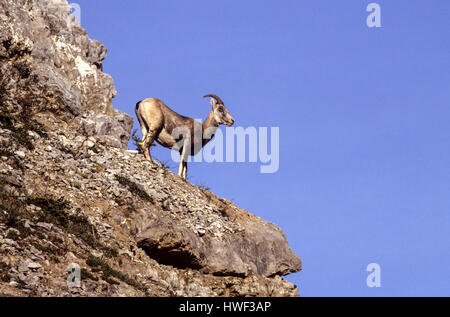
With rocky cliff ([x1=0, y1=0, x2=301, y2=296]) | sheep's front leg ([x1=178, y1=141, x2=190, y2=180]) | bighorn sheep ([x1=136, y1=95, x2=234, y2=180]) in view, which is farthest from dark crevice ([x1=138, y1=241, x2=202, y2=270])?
sheep's front leg ([x1=178, y1=141, x2=190, y2=180])

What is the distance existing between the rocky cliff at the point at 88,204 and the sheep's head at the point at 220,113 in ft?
11.2

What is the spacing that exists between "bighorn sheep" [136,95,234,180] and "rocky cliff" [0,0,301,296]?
1.14m

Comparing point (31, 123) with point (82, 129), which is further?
point (82, 129)

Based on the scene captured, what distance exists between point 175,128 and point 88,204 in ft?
25.9

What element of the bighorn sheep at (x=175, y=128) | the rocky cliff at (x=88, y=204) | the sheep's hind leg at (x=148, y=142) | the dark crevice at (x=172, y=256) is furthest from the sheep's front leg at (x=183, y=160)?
the dark crevice at (x=172, y=256)

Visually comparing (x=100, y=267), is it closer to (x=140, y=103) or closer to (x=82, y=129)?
(x=82, y=129)

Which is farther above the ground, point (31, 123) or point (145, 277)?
point (31, 123)

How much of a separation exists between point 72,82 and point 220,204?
8.22m

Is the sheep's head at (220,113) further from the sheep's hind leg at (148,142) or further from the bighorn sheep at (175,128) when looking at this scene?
the sheep's hind leg at (148,142)

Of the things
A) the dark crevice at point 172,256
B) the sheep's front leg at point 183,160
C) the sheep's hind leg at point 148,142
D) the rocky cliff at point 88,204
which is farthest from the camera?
the sheep's front leg at point 183,160

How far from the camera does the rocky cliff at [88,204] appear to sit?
16.8 metres

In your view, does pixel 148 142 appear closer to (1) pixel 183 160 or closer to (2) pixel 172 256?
(1) pixel 183 160

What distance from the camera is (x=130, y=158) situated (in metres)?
25.2
